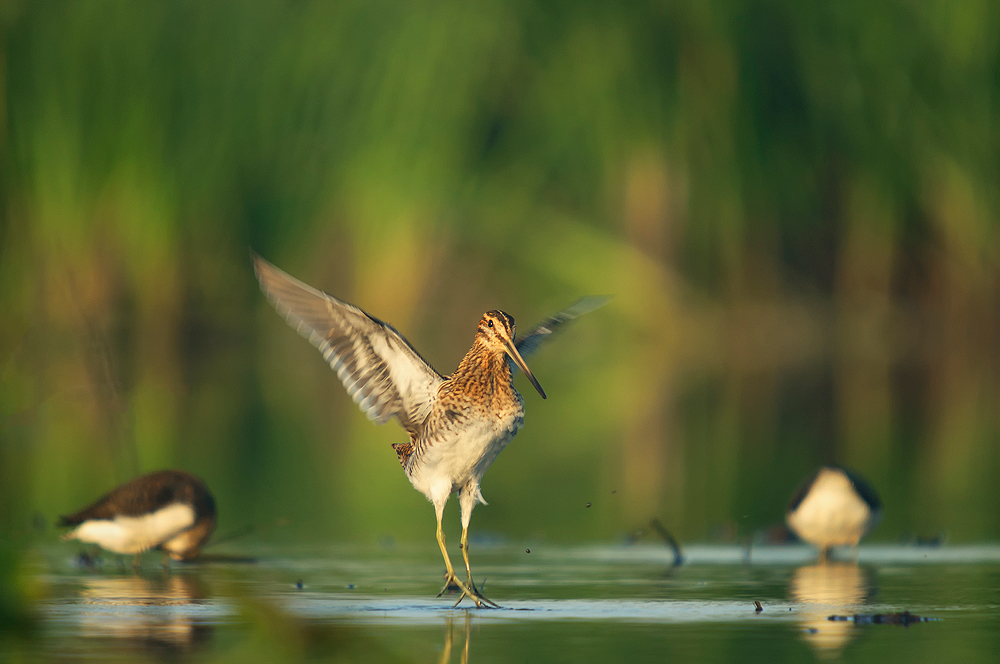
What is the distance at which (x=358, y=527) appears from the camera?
10.1 metres

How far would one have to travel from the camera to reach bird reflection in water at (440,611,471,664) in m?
5.49

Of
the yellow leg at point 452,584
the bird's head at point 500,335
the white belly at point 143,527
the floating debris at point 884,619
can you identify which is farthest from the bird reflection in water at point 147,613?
the floating debris at point 884,619

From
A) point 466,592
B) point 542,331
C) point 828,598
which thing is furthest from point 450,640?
Result: point 542,331

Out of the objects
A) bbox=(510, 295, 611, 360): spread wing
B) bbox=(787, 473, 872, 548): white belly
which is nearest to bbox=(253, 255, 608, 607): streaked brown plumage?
bbox=(510, 295, 611, 360): spread wing

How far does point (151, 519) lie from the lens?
8.70 meters

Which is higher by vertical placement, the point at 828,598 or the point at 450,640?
the point at 828,598

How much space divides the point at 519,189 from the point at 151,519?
18.6 metres

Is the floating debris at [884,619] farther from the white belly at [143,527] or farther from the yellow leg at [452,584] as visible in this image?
the white belly at [143,527]

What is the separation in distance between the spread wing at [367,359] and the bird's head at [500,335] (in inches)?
12.3

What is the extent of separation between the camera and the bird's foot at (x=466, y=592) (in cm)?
685

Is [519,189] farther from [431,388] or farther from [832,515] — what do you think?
[431,388]

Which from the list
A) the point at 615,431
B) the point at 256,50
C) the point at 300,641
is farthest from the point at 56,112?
the point at 300,641

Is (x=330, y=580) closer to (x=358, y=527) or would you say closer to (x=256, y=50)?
(x=358, y=527)

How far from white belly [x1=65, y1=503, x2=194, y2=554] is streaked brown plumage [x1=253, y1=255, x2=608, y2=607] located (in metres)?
1.76
